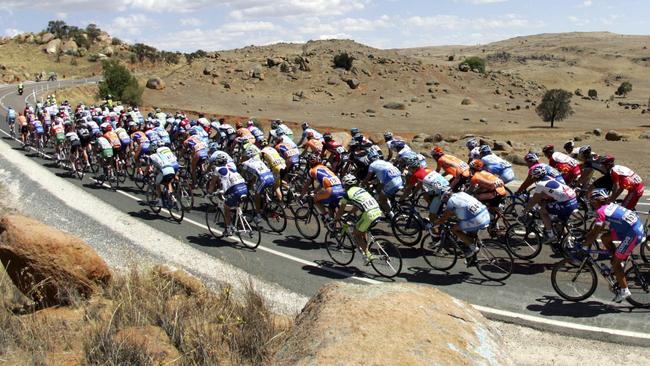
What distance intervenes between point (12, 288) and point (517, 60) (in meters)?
143

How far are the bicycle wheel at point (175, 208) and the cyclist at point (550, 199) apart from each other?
30.7ft

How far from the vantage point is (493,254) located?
10.6 meters

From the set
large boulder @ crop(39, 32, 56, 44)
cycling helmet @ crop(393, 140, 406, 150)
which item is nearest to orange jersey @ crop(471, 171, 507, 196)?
cycling helmet @ crop(393, 140, 406, 150)

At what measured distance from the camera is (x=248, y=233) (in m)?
12.6

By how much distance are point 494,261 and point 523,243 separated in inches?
73.3

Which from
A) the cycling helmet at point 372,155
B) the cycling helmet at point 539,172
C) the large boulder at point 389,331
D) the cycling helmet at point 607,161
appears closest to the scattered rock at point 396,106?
the cycling helmet at point 372,155

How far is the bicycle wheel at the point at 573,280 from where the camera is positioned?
945 centimetres

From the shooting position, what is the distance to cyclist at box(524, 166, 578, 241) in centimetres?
1075

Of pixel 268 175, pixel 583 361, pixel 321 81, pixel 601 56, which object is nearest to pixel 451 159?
pixel 268 175

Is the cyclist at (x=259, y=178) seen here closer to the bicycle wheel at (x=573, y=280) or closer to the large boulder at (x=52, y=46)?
Result: the bicycle wheel at (x=573, y=280)

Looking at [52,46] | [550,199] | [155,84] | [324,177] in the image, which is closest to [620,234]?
[550,199]

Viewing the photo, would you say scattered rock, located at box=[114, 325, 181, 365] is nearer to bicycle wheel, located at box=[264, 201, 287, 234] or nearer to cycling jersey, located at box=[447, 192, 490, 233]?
cycling jersey, located at box=[447, 192, 490, 233]

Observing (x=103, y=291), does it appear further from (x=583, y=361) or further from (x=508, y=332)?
(x=583, y=361)

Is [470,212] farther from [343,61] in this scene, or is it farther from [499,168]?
[343,61]
